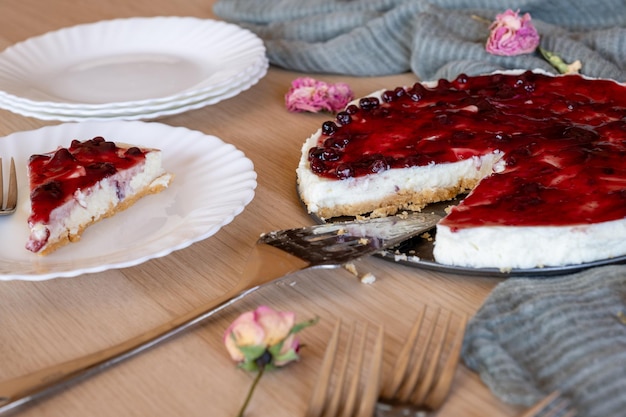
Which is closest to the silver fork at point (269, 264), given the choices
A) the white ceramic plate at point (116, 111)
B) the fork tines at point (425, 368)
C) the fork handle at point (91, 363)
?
the fork handle at point (91, 363)

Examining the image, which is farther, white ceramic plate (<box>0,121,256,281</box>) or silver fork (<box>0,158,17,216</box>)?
silver fork (<box>0,158,17,216</box>)

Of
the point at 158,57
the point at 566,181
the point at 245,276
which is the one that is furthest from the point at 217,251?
the point at 158,57

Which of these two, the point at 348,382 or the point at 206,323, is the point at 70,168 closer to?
the point at 206,323

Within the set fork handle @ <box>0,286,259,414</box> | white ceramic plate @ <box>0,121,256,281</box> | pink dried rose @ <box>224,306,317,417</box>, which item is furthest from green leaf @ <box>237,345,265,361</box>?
white ceramic plate @ <box>0,121,256,281</box>

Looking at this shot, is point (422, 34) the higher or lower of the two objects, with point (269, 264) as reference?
higher

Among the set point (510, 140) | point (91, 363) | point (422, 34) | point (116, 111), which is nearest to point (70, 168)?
point (116, 111)

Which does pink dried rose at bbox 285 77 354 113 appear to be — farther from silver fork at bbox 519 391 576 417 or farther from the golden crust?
silver fork at bbox 519 391 576 417
